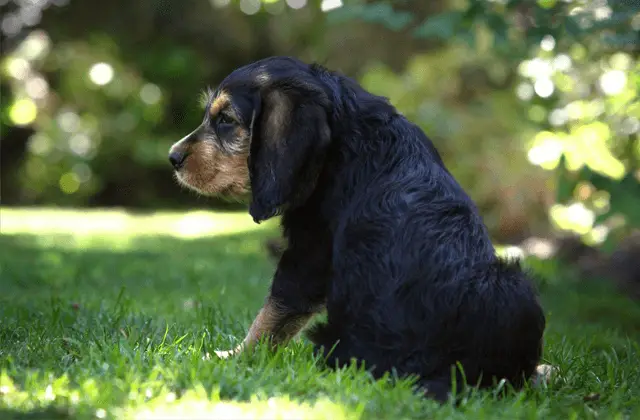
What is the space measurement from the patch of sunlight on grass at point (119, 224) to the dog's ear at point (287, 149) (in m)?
9.22

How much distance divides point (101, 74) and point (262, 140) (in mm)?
19017

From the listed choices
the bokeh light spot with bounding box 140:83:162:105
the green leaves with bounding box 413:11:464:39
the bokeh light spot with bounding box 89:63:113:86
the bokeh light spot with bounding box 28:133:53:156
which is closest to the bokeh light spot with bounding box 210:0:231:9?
the bokeh light spot with bounding box 140:83:162:105

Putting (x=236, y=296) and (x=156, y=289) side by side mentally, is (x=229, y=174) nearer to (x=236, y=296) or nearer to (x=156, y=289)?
(x=236, y=296)

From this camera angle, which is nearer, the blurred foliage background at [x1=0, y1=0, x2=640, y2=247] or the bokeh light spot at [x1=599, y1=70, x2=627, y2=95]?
the bokeh light spot at [x1=599, y1=70, x2=627, y2=95]

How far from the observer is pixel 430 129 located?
12.0 m

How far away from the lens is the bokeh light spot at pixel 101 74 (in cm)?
2128

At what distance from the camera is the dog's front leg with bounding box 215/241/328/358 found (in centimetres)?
360

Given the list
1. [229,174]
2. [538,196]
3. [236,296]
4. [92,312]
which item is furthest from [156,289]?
[538,196]

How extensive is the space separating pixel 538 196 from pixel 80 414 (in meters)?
10.6

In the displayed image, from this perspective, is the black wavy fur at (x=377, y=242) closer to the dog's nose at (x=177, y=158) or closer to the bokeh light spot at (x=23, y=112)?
the dog's nose at (x=177, y=158)

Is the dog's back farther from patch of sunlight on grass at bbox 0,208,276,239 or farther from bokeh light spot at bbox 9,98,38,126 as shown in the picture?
bokeh light spot at bbox 9,98,38,126

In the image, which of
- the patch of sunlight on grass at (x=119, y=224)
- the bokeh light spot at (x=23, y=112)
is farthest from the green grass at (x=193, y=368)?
the bokeh light spot at (x=23, y=112)

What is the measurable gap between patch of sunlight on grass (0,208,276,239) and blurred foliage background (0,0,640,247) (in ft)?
10.5

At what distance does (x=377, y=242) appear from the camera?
11.2 feet
